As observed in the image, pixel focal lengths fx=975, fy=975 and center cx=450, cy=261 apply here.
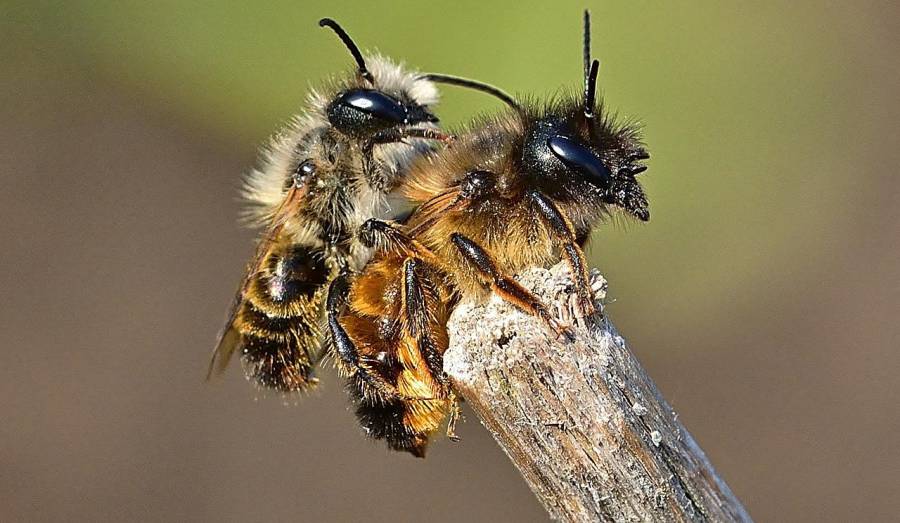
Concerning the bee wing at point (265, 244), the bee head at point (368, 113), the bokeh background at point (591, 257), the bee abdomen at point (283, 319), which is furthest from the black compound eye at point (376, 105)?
the bokeh background at point (591, 257)

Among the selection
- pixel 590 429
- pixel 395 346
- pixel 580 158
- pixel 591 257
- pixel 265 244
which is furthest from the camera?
pixel 591 257

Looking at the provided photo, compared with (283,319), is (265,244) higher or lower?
higher

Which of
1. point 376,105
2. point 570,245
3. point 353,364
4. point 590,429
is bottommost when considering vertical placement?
point 590,429

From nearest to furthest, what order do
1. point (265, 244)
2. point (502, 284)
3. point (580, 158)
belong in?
point (502, 284)
point (580, 158)
point (265, 244)

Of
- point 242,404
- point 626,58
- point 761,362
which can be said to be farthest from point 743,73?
point 242,404

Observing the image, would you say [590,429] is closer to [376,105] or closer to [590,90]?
[590,90]

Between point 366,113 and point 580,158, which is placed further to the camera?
point 366,113

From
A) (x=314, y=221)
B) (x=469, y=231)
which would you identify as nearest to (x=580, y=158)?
(x=469, y=231)
